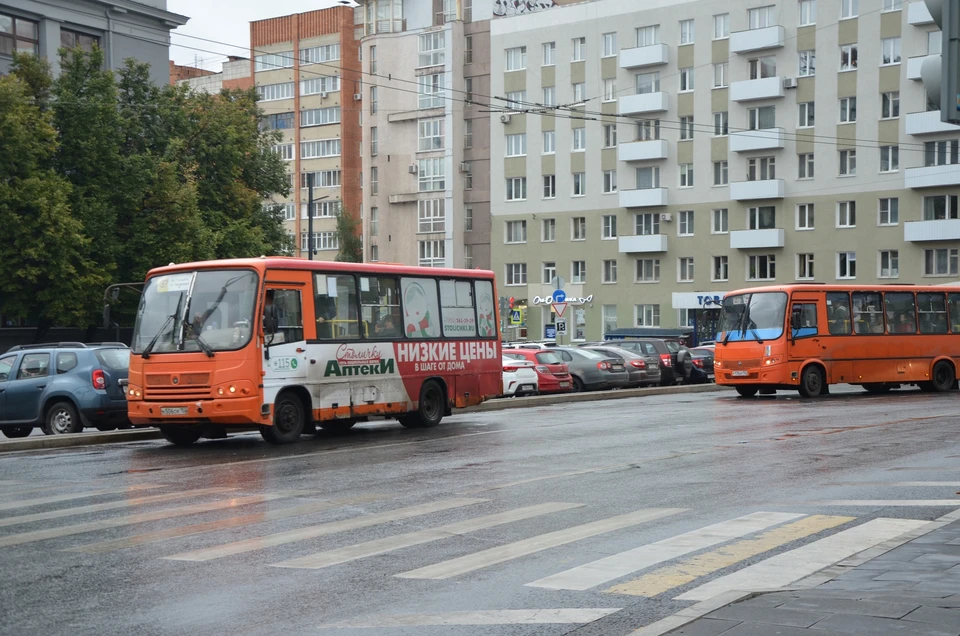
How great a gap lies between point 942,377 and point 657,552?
27686mm

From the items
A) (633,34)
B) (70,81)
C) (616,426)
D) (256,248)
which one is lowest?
(616,426)

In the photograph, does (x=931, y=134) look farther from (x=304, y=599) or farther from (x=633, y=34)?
(x=304, y=599)

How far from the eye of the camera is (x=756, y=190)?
68188 mm

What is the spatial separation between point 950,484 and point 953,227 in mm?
52699

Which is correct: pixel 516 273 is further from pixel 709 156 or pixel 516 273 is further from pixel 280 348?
pixel 280 348

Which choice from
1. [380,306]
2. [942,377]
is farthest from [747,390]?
[380,306]

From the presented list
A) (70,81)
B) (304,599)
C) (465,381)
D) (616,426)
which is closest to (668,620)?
(304,599)

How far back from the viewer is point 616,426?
21047mm

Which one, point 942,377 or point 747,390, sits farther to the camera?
point 942,377

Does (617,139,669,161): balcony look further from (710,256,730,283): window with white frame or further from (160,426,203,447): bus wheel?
(160,426,203,447): bus wheel

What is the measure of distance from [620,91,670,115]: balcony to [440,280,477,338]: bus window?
50438 millimetres

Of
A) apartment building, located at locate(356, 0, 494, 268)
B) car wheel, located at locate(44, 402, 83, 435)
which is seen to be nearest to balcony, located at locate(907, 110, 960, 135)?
apartment building, located at locate(356, 0, 494, 268)

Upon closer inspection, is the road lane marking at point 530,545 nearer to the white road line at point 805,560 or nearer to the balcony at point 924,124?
the white road line at point 805,560

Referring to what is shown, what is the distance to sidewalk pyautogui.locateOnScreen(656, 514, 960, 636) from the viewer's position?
237 inches
